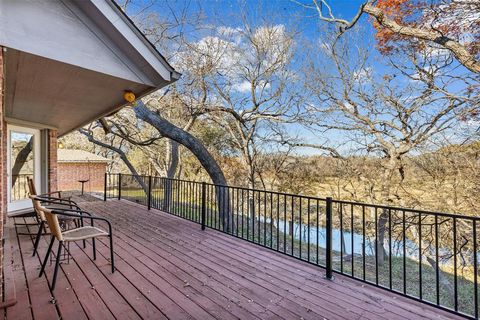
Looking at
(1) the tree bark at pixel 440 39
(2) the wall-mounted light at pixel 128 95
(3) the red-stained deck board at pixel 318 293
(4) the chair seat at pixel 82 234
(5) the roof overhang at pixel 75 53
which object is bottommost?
(3) the red-stained deck board at pixel 318 293

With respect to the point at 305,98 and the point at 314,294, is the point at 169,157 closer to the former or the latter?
the point at 305,98

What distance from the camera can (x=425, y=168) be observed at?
7.36 metres

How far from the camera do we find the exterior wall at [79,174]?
16141mm

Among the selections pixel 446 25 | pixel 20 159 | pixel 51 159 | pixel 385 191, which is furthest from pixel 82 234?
pixel 385 191

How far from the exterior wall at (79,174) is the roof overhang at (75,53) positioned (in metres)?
14.4

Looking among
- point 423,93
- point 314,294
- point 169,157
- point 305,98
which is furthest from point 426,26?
point 169,157

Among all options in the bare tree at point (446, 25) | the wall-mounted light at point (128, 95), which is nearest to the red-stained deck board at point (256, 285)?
the wall-mounted light at point (128, 95)

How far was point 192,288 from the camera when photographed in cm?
267

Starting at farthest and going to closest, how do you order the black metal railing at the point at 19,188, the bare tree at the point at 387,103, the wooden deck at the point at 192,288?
the bare tree at the point at 387,103
the black metal railing at the point at 19,188
the wooden deck at the point at 192,288

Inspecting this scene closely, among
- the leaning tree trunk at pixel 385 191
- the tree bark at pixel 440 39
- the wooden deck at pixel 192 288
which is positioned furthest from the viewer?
the leaning tree trunk at pixel 385 191

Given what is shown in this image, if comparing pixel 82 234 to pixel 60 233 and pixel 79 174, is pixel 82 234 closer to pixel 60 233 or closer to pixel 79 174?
pixel 60 233

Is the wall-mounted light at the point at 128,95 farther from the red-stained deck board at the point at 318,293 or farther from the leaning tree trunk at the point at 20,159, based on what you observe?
the leaning tree trunk at the point at 20,159

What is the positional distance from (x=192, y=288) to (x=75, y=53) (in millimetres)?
2731

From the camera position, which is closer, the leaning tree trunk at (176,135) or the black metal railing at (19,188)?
the black metal railing at (19,188)
